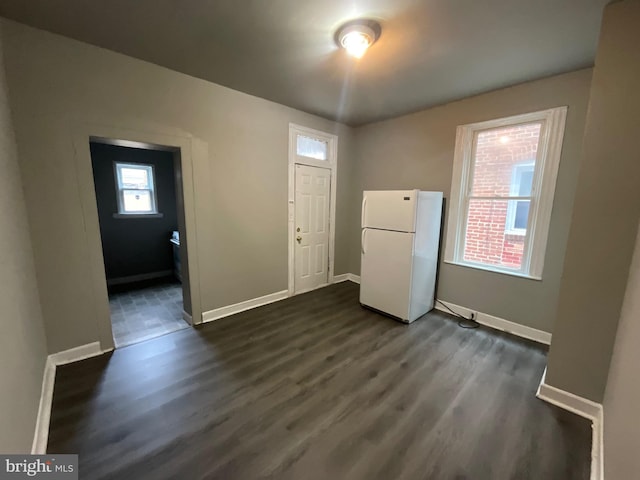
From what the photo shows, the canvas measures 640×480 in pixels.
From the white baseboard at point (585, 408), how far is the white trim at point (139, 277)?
554 centimetres

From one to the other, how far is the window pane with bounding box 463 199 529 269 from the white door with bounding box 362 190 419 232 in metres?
0.92

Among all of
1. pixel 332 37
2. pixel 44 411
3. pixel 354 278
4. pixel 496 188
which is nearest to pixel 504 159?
pixel 496 188

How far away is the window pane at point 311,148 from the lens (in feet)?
12.5

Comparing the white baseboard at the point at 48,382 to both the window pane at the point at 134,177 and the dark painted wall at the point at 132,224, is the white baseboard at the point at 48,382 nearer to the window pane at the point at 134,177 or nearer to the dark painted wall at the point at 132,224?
the dark painted wall at the point at 132,224

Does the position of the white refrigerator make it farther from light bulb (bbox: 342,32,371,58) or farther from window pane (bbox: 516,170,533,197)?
light bulb (bbox: 342,32,371,58)

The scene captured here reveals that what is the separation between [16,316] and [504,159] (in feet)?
14.2

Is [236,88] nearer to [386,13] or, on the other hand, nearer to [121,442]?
[386,13]

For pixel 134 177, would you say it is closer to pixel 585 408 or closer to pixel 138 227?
pixel 138 227

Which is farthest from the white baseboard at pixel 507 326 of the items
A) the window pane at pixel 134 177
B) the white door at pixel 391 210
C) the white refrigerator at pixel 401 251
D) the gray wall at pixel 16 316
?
the window pane at pixel 134 177

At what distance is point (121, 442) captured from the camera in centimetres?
156

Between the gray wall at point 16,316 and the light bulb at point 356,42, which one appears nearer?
the gray wall at point 16,316

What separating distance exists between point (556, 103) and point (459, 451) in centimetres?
317

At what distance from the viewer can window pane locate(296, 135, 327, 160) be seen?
3818 mm

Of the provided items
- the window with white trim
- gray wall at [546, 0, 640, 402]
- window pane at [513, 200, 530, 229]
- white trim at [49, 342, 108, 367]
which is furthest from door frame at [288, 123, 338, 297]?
gray wall at [546, 0, 640, 402]
